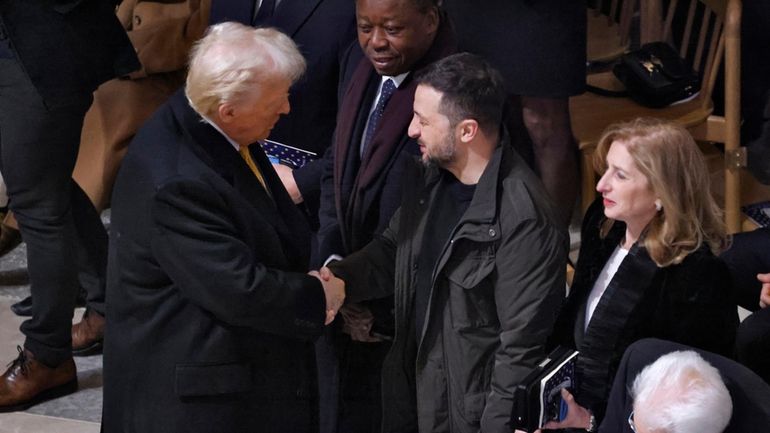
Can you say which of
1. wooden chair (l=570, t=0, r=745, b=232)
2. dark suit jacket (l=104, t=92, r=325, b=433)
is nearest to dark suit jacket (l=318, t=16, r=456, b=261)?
dark suit jacket (l=104, t=92, r=325, b=433)

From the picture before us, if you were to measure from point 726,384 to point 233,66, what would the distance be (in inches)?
48.4

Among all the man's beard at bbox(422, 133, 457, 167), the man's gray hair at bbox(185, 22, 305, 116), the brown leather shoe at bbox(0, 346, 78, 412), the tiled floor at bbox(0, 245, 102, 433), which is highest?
the man's gray hair at bbox(185, 22, 305, 116)

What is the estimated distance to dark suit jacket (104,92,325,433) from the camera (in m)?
2.91

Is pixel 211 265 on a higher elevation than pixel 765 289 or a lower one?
higher

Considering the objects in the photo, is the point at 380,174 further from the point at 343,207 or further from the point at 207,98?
the point at 207,98

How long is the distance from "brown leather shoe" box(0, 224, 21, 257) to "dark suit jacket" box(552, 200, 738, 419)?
305 centimetres

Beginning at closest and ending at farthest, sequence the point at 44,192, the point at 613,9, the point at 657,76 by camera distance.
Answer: the point at 44,192 → the point at 657,76 → the point at 613,9

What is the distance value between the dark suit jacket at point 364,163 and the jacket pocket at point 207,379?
673 mm

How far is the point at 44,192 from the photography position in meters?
4.23

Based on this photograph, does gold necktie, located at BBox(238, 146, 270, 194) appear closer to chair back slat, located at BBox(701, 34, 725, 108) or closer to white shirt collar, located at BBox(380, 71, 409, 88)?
white shirt collar, located at BBox(380, 71, 409, 88)

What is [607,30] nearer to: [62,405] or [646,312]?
[62,405]

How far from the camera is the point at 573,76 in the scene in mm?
4004

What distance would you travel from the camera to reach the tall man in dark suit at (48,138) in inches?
160

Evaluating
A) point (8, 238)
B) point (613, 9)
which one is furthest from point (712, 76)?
point (8, 238)
